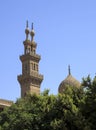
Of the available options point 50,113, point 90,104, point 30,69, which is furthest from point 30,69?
point 90,104

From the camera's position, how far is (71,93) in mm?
27375

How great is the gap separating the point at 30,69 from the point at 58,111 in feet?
111

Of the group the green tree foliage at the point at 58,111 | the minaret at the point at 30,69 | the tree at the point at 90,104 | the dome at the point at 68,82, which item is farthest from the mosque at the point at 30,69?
the tree at the point at 90,104

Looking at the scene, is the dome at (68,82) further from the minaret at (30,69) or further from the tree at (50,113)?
the tree at (50,113)

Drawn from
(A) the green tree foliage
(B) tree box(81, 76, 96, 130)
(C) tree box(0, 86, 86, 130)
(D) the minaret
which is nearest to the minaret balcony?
(D) the minaret

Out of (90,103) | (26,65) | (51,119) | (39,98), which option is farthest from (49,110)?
(26,65)

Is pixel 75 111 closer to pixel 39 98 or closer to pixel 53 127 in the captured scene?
pixel 53 127

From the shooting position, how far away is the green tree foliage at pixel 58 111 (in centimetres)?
2377

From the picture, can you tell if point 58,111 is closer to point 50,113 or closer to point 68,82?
point 50,113

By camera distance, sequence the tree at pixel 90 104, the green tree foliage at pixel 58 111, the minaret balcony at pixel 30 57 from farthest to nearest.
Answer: the minaret balcony at pixel 30 57 < the green tree foliage at pixel 58 111 < the tree at pixel 90 104

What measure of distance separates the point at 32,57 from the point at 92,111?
37.6 metres

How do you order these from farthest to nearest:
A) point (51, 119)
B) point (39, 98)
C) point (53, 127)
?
point (39, 98) → point (51, 119) → point (53, 127)

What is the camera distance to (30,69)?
60.4m

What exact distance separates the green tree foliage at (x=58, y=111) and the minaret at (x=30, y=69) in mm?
26902
